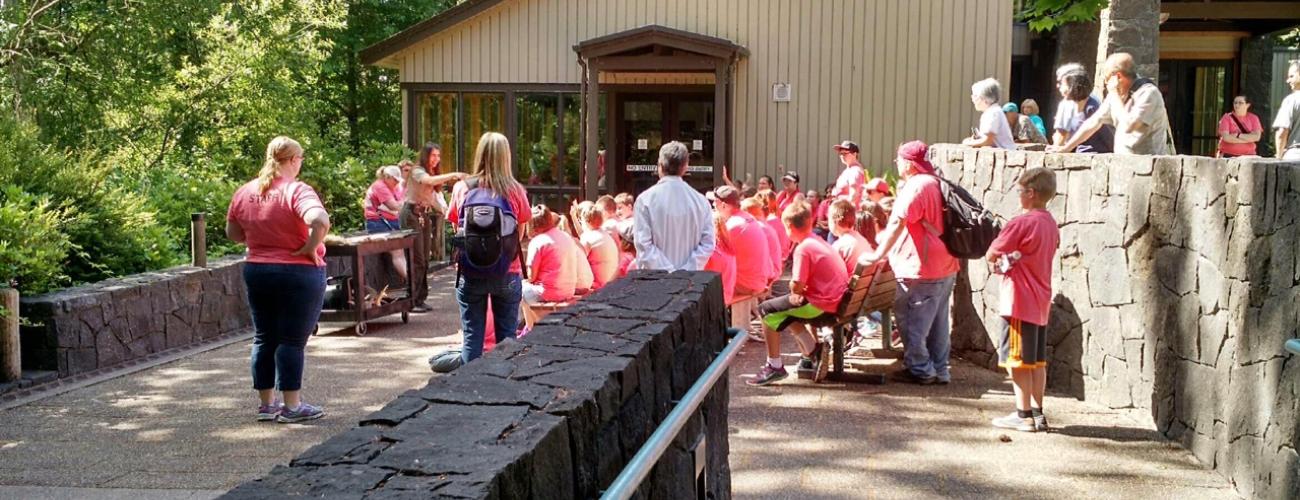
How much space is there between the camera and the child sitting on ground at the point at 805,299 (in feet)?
28.2

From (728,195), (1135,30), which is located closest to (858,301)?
(728,195)

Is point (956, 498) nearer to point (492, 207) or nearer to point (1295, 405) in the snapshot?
point (1295, 405)

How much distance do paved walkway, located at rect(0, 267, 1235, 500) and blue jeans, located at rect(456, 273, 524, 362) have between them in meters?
0.83

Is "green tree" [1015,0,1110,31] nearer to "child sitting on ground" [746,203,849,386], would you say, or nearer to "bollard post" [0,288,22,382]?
"child sitting on ground" [746,203,849,386]

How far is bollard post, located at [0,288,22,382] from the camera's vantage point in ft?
27.7

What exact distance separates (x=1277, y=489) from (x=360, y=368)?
6128 millimetres

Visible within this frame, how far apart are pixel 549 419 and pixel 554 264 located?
6027mm

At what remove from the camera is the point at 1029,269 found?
733cm

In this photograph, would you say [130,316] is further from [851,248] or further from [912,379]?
[912,379]

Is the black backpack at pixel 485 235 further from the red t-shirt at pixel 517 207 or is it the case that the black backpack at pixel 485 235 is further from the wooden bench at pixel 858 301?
the wooden bench at pixel 858 301

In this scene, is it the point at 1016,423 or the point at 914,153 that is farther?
A: the point at 914,153

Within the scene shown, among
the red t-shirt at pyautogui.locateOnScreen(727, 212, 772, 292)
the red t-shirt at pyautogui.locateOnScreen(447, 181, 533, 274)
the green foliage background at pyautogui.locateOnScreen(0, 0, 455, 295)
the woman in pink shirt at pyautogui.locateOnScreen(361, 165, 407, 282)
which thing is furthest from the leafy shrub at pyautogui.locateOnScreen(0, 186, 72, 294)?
the red t-shirt at pyautogui.locateOnScreen(727, 212, 772, 292)

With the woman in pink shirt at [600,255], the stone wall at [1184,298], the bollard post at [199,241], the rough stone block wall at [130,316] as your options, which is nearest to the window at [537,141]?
the rough stone block wall at [130,316]

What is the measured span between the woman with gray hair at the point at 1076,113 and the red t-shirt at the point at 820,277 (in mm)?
2177
